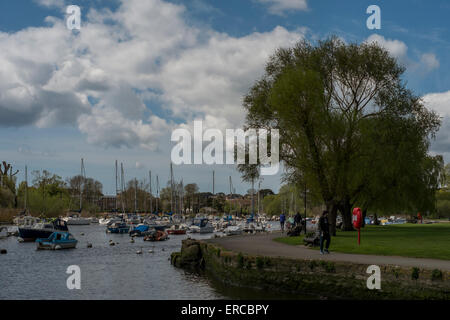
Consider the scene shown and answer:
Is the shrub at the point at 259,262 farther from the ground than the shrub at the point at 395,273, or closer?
closer

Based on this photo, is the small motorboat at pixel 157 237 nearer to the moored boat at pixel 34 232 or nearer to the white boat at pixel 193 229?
the moored boat at pixel 34 232

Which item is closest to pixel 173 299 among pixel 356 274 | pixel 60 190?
pixel 356 274

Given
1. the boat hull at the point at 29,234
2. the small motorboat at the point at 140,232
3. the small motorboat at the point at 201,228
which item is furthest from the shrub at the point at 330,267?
the small motorboat at the point at 201,228

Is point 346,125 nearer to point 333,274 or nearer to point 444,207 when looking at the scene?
point 333,274

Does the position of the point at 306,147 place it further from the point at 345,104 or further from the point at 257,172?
the point at 345,104

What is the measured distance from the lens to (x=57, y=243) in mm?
49094

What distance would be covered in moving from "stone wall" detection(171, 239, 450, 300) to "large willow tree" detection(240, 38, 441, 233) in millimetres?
11693

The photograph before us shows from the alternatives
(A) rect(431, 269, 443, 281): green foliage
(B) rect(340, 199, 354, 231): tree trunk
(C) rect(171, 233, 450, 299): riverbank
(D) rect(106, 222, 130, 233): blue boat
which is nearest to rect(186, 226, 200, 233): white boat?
(D) rect(106, 222, 130, 233): blue boat

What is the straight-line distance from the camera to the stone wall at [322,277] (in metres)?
16.4

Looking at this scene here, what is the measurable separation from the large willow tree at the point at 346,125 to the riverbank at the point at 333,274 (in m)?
10.5

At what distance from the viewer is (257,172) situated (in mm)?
40188

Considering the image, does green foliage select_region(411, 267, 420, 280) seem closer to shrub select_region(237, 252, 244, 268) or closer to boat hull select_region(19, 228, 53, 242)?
shrub select_region(237, 252, 244, 268)

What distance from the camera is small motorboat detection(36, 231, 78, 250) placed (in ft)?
161

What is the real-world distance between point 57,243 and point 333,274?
37.6 m
